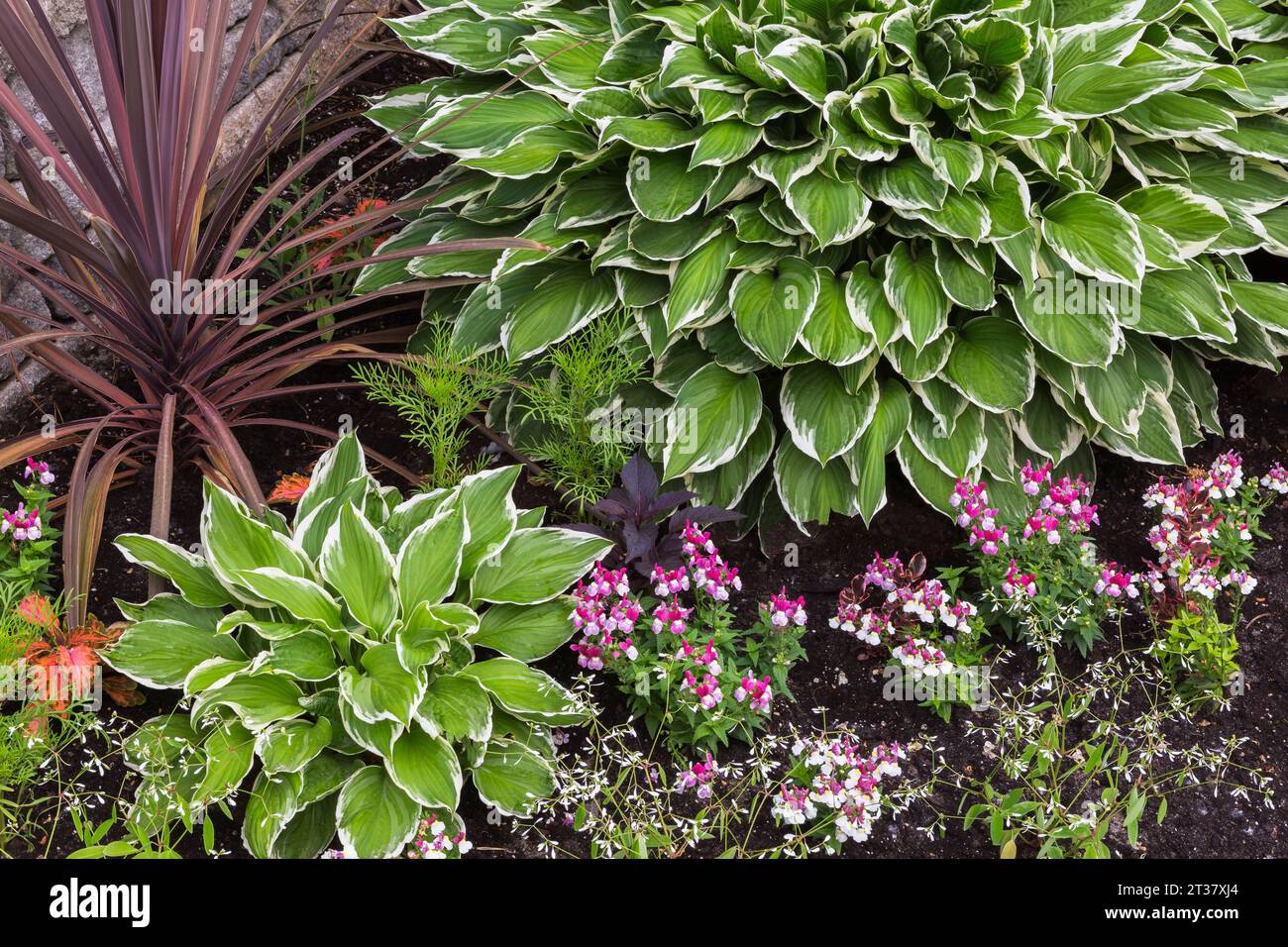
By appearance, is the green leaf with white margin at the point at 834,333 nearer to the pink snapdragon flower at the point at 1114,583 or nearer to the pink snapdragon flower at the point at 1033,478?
the pink snapdragon flower at the point at 1033,478

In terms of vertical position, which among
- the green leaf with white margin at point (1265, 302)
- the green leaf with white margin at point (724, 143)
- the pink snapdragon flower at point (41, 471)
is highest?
the green leaf with white margin at point (724, 143)

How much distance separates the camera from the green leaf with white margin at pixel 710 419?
2.92m

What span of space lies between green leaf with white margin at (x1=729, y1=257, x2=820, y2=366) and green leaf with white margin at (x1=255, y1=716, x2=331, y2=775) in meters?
1.24

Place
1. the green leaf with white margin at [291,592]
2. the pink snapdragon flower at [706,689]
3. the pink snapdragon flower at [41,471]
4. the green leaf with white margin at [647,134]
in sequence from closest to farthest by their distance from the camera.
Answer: the green leaf with white margin at [291,592]
the pink snapdragon flower at [706,689]
the pink snapdragon flower at [41,471]
the green leaf with white margin at [647,134]

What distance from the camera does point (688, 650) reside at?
2.56 metres

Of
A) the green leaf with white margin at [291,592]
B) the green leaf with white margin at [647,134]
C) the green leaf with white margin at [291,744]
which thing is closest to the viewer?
the green leaf with white margin at [291,744]

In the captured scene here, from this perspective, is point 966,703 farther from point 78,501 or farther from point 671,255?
point 78,501

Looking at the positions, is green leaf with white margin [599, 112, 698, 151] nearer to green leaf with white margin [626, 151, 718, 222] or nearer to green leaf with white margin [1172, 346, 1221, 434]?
green leaf with white margin [626, 151, 718, 222]

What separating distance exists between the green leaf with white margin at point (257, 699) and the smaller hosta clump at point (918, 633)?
1.19 metres

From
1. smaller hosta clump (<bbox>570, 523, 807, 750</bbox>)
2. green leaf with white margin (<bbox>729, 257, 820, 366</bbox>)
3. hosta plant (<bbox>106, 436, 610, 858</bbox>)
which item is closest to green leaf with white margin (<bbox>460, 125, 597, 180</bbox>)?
green leaf with white margin (<bbox>729, 257, 820, 366</bbox>)

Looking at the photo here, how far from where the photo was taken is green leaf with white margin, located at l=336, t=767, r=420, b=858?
2.25 m

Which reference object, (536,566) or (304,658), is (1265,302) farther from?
(304,658)

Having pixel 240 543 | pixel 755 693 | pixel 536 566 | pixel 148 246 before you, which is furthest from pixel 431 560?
pixel 148 246

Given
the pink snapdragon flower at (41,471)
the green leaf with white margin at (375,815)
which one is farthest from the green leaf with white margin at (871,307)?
the pink snapdragon flower at (41,471)
